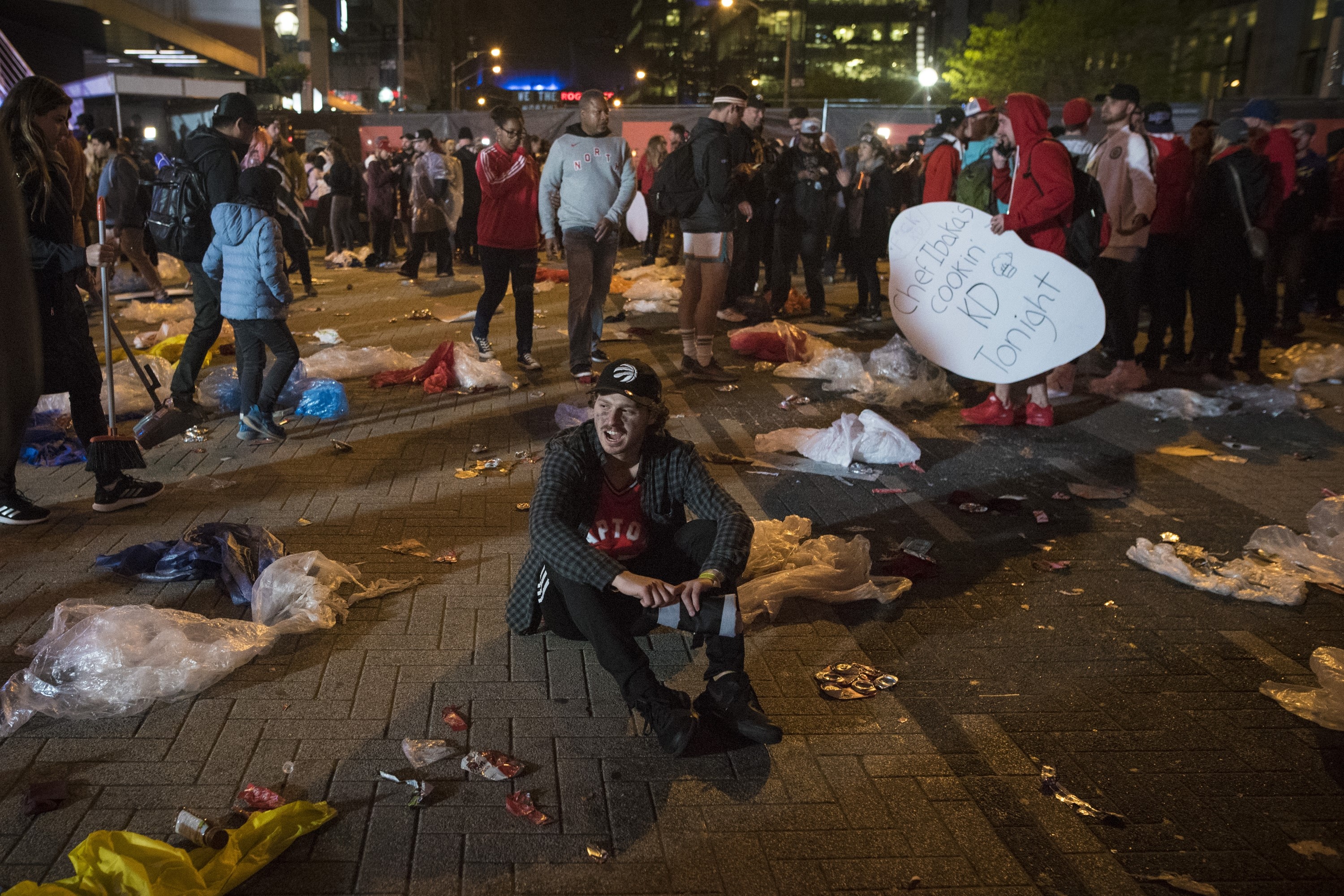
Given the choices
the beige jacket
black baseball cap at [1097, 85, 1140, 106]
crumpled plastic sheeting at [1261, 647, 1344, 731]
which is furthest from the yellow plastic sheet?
black baseball cap at [1097, 85, 1140, 106]

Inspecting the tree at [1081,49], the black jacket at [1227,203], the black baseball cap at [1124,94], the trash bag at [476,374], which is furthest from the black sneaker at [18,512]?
the tree at [1081,49]

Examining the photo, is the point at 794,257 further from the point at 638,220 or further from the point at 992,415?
the point at 992,415

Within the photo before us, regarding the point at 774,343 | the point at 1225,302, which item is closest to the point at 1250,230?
→ the point at 1225,302

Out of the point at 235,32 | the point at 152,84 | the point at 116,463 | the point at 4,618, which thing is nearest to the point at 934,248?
the point at 116,463

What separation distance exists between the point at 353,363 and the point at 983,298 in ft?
16.4

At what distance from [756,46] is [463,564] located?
97110 mm

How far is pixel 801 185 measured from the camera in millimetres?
11539

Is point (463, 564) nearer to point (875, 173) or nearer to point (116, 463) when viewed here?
point (116, 463)

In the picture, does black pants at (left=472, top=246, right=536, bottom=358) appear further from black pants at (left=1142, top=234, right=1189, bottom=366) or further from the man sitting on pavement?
black pants at (left=1142, top=234, right=1189, bottom=366)

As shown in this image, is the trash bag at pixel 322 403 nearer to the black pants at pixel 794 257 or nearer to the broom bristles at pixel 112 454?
the broom bristles at pixel 112 454

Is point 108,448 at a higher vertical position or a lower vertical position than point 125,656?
higher

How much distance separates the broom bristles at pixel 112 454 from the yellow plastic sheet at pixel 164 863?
293cm

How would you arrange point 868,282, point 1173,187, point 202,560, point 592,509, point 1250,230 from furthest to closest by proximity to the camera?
Answer: point 868,282, point 1173,187, point 1250,230, point 202,560, point 592,509

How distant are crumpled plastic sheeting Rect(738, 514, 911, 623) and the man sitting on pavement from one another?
0.60 metres
